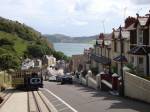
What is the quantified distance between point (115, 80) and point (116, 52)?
20749 millimetres

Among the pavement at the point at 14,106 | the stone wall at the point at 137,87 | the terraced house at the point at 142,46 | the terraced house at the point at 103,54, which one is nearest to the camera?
the stone wall at the point at 137,87

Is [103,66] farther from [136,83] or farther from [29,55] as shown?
[29,55]

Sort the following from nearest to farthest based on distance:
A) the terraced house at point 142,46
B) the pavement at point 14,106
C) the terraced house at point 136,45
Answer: the pavement at point 14,106 < the terraced house at point 142,46 < the terraced house at point 136,45

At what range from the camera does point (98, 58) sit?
78312 mm

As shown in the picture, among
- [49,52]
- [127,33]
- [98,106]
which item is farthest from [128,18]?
[49,52]

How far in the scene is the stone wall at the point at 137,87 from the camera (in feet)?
100

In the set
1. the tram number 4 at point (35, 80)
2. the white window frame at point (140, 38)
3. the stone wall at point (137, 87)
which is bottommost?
the tram number 4 at point (35, 80)

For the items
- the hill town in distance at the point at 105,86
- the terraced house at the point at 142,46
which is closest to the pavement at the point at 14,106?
the hill town in distance at the point at 105,86

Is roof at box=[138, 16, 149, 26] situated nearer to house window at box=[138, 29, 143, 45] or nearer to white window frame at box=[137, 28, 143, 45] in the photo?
white window frame at box=[137, 28, 143, 45]

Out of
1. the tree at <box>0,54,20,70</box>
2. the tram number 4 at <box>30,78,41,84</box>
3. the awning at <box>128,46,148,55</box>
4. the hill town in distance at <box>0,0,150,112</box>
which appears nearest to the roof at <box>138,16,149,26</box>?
the hill town in distance at <box>0,0,150,112</box>

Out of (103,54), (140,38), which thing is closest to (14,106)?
(140,38)

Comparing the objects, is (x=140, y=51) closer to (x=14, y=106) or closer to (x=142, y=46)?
(x=142, y=46)

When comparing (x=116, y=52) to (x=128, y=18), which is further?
(x=116, y=52)

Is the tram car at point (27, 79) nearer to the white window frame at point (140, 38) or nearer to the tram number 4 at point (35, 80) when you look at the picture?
the tram number 4 at point (35, 80)
